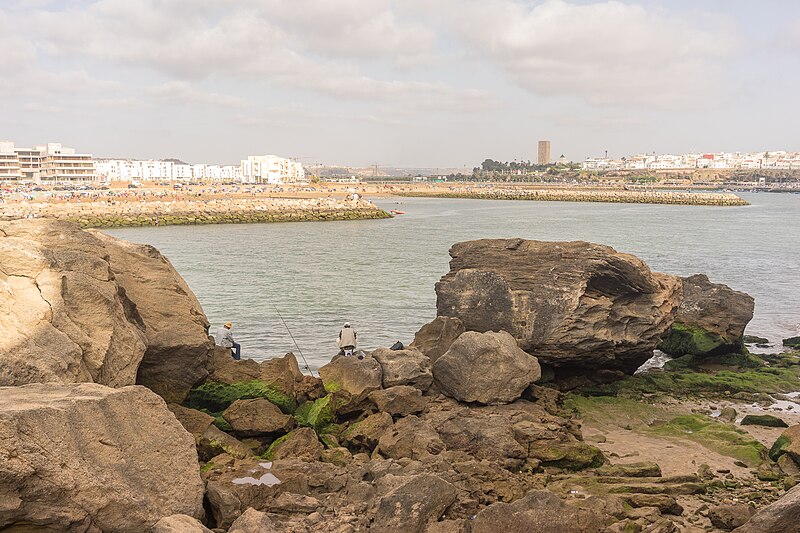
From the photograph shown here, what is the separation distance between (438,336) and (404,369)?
2.38 m

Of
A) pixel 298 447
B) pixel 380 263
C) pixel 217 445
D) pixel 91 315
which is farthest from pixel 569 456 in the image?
pixel 380 263

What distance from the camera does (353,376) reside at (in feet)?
44.4

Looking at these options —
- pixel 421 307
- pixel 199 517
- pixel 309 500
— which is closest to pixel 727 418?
pixel 309 500

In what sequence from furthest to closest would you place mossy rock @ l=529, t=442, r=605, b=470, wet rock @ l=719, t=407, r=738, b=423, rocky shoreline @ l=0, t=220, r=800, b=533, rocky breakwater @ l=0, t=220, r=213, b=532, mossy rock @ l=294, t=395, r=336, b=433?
wet rock @ l=719, t=407, r=738, b=423 → mossy rock @ l=294, t=395, r=336, b=433 → mossy rock @ l=529, t=442, r=605, b=470 → rocky shoreline @ l=0, t=220, r=800, b=533 → rocky breakwater @ l=0, t=220, r=213, b=532

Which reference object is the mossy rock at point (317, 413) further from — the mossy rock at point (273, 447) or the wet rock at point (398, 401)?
the mossy rock at point (273, 447)

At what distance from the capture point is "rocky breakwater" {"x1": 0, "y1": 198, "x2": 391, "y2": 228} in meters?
68.3

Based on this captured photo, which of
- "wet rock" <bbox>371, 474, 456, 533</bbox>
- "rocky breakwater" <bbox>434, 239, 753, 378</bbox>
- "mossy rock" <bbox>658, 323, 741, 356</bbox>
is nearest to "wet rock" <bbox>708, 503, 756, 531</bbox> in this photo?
"wet rock" <bbox>371, 474, 456, 533</bbox>

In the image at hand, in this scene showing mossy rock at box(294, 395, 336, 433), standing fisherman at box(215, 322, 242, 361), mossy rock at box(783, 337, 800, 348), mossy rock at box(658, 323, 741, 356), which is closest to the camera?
mossy rock at box(294, 395, 336, 433)

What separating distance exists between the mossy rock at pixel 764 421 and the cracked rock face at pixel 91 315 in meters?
10.1

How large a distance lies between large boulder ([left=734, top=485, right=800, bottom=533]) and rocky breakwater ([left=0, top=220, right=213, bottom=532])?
5.92 meters

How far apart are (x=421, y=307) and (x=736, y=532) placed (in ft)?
64.0

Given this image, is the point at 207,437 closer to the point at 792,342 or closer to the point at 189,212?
the point at 792,342

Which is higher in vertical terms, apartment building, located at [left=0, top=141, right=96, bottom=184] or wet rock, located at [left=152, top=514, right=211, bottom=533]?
apartment building, located at [left=0, top=141, right=96, bottom=184]

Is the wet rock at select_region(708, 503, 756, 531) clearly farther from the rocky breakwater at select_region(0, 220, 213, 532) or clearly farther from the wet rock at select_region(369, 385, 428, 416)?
the rocky breakwater at select_region(0, 220, 213, 532)
